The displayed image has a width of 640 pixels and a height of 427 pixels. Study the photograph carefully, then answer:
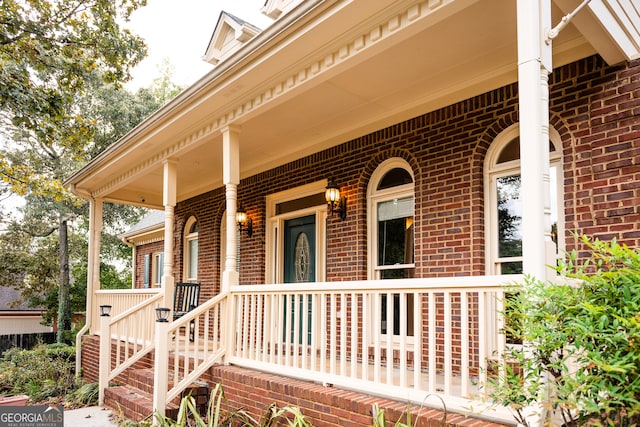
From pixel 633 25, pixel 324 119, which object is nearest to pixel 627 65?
pixel 633 25

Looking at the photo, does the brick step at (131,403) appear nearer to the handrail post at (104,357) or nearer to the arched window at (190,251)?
the handrail post at (104,357)

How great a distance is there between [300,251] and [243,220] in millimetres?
1349

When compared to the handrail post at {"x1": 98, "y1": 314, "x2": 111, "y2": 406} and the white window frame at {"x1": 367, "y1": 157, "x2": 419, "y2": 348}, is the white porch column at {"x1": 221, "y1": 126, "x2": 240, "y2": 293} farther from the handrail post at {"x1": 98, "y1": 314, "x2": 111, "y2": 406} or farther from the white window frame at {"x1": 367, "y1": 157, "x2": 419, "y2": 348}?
the handrail post at {"x1": 98, "y1": 314, "x2": 111, "y2": 406}

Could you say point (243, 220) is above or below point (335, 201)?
below

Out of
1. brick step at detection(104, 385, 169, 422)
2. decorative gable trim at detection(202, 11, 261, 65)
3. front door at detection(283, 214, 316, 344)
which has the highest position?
decorative gable trim at detection(202, 11, 261, 65)

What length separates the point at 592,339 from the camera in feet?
6.89

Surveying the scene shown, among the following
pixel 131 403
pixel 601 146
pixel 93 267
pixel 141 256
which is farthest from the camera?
Answer: pixel 141 256

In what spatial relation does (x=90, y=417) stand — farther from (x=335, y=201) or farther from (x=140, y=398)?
(x=335, y=201)

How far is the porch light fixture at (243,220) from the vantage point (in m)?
8.44

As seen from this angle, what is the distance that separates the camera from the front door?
7.50 metres

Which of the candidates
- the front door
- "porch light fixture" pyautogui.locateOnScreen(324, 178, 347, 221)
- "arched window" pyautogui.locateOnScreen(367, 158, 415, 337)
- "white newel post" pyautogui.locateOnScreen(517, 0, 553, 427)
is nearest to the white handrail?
the front door

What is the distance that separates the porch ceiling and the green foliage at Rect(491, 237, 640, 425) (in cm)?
206

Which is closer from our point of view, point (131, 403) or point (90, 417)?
point (131, 403)

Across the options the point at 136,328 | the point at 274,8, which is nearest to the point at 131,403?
the point at 136,328
